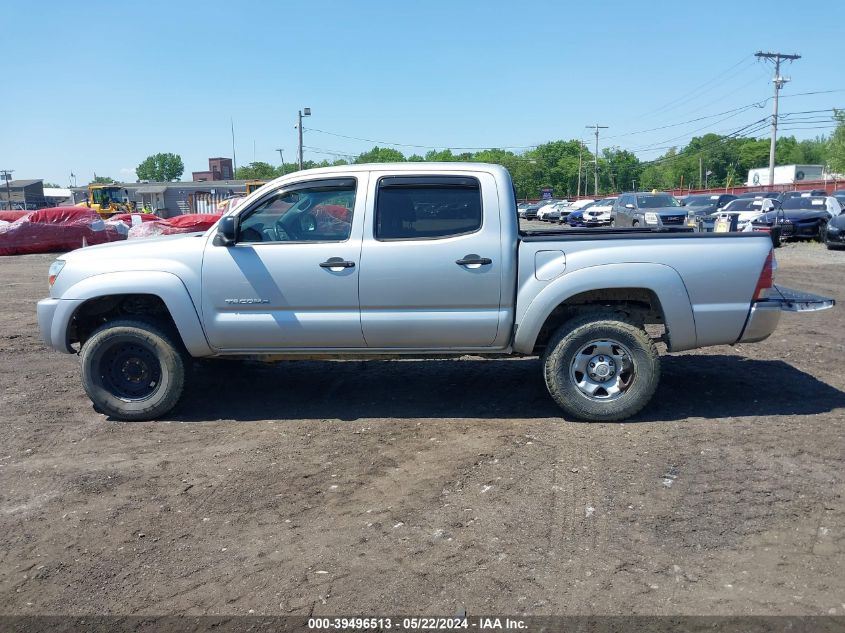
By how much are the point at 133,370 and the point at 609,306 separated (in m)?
4.01

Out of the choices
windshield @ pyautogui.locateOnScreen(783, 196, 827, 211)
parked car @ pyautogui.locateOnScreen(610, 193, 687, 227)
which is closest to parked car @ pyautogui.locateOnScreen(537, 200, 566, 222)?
parked car @ pyautogui.locateOnScreen(610, 193, 687, 227)

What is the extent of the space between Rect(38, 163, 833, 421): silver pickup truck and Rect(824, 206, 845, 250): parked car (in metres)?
17.1

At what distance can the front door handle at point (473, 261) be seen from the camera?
586 cm

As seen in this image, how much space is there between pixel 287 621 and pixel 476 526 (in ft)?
4.16

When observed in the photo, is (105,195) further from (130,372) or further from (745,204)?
(130,372)

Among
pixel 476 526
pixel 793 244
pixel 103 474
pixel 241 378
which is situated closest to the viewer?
pixel 476 526

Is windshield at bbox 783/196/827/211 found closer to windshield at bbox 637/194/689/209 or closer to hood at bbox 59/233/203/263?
windshield at bbox 637/194/689/209

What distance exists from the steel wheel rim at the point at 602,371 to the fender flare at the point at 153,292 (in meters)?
3.04

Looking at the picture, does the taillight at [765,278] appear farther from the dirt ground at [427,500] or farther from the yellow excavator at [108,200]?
the yellow excavator at [108,200]

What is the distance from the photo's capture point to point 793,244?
2377 centimetres

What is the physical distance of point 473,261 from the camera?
587cm

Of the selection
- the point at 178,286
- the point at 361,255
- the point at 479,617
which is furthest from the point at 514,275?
the point at 479,617

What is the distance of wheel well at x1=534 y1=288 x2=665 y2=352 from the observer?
600cm

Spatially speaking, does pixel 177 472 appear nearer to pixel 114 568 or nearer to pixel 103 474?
pixel 103 474
